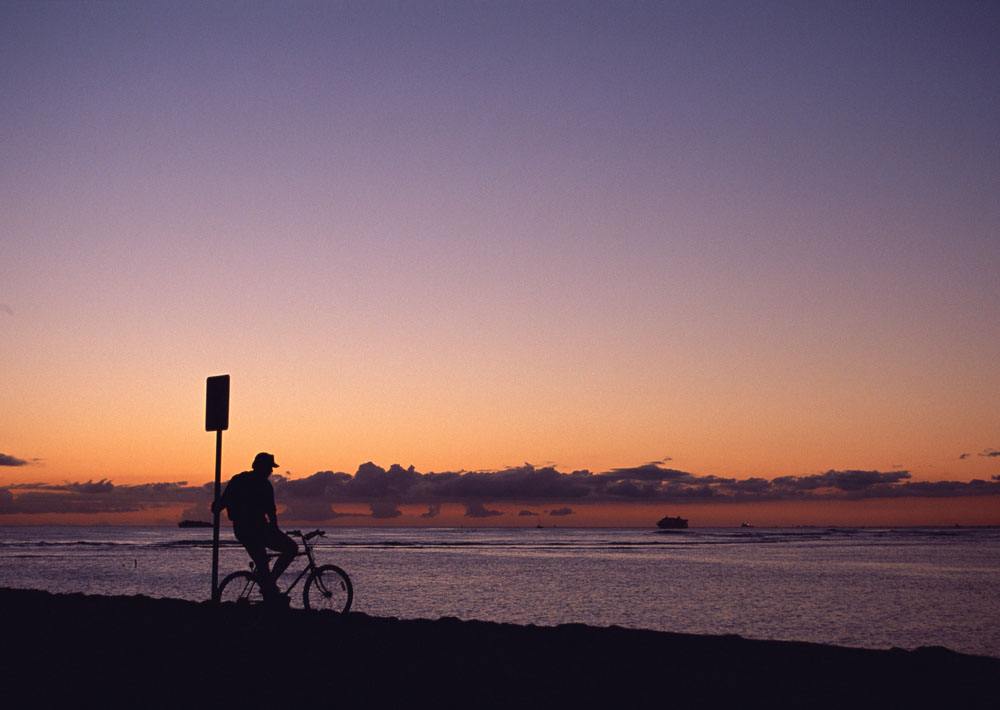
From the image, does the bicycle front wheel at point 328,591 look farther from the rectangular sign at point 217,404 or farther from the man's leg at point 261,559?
the rectangular sign at point 217,404

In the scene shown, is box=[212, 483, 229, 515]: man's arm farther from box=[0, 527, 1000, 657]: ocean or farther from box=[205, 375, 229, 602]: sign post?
box=[0, 527, 1000, 657]: ocean

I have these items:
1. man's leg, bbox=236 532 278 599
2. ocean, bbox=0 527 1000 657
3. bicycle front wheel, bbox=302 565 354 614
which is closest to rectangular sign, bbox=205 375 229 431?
man's leg, bbox=236 532 278 599

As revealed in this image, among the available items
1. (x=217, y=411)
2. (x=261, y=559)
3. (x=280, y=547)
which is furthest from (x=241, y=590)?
(x=217, y=411)

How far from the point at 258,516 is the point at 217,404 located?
1702mm

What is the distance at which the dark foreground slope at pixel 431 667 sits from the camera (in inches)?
330

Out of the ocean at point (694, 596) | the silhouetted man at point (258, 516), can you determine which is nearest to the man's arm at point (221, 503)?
the silhouetted man at point (258, 516)

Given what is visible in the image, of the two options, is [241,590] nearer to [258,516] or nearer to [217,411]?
[258,516]

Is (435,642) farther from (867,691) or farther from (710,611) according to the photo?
(710,611)

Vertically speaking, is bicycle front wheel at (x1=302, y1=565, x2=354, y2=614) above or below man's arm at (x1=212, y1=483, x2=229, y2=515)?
below

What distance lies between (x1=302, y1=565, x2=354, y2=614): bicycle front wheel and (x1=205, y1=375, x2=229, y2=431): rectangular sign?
267cm

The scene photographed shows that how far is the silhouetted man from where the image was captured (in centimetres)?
1211

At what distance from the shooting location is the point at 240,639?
1156 cm

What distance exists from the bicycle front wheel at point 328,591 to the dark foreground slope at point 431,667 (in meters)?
0.50

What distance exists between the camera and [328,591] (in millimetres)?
13500
